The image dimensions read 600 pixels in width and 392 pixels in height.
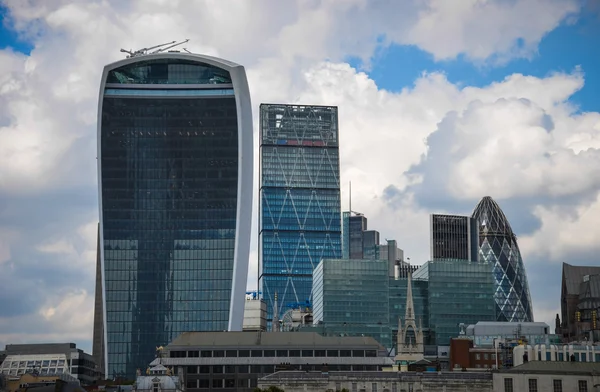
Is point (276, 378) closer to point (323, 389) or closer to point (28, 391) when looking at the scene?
point (323, 389)

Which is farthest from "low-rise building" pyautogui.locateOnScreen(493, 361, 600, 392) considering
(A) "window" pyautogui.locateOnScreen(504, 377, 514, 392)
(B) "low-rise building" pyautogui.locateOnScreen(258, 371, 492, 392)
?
(B) "low-rise building" pyautogui.locateOnScreen(258, 371, 492, 392)


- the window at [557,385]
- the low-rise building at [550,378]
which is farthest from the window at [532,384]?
the window at [557,385]

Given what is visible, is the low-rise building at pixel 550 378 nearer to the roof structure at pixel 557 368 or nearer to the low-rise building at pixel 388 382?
the roof structure at pixel 557 368

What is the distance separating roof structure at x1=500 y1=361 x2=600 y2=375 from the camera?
17650 centimetres

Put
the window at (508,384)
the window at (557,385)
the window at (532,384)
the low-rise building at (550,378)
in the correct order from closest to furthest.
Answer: the low-rise building at (550,378) → the window at (557,385) → the window at (532,384) → the window at (508,384)

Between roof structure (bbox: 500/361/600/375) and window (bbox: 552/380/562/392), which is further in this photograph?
roof structure (bbox: 500/361/600/375)

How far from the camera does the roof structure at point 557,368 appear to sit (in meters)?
176

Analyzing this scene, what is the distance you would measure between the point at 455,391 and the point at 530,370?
14.2m

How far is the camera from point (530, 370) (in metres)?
178

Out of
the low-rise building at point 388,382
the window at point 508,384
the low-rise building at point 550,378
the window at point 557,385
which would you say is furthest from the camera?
the low-rise building at point 388,382

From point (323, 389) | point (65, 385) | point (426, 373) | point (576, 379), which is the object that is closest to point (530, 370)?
point (576, 379)

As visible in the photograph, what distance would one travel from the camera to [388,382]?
188 m

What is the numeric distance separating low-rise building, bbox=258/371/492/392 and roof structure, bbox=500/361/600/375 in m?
5.67

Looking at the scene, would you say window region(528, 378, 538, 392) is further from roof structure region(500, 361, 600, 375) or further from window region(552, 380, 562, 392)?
window region(552, 380, 562, 392)
